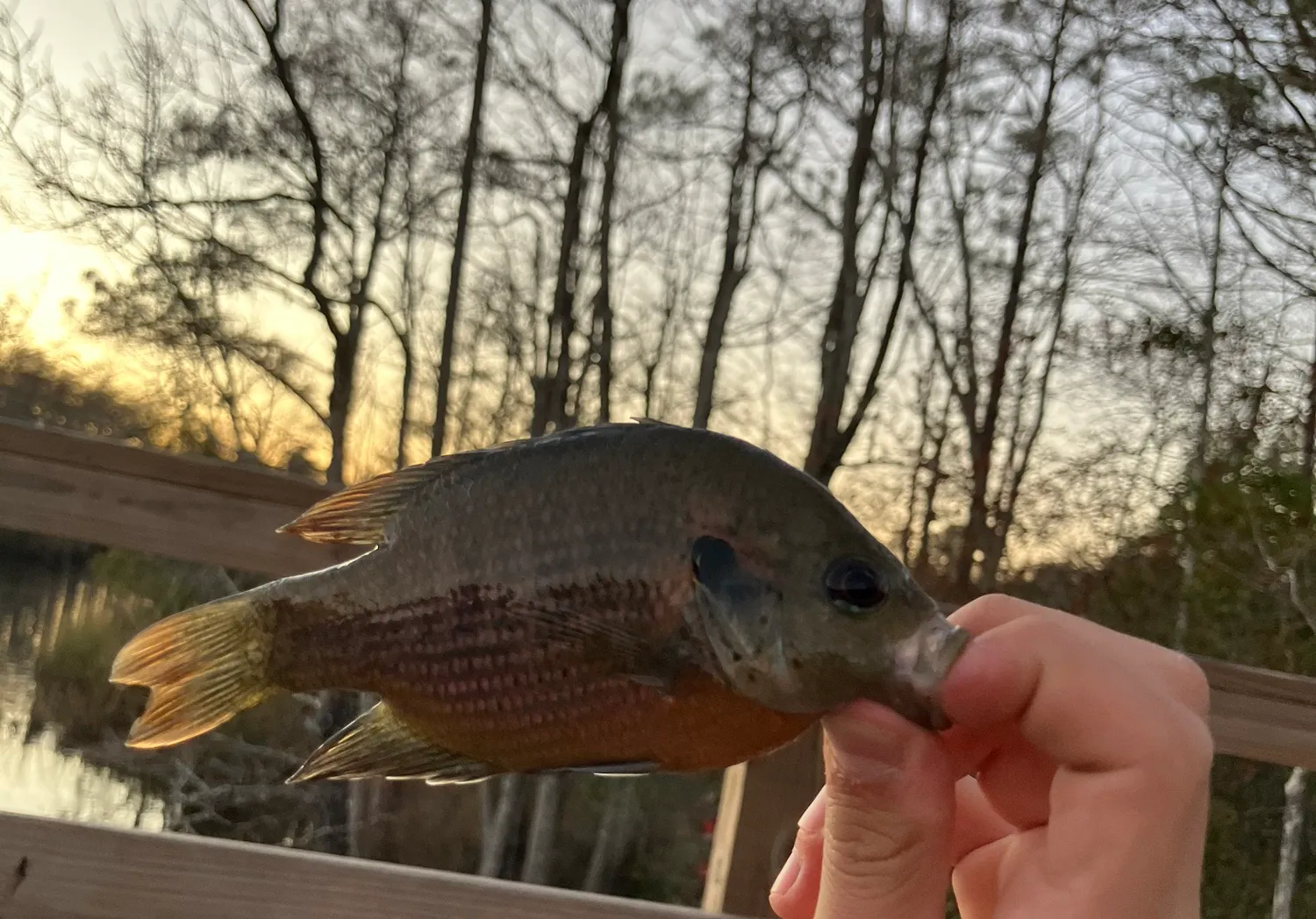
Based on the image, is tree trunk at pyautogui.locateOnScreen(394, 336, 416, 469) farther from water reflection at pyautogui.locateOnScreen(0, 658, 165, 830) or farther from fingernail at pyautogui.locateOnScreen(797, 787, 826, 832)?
fingernail at pyautogui.locateOnScreen(797, 787, 826, 832)

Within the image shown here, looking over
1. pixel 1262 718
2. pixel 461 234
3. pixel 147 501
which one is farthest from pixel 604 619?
pixel 461 234

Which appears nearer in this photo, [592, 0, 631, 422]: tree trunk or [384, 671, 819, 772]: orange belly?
[384, 671, 819, 772]: orange belly

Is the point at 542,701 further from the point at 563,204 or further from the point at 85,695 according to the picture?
the point at 85,695

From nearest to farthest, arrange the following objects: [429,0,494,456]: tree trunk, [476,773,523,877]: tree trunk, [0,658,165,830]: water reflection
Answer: [0,658,165,830]: water reflection → [429,0,494,456]: tree trunk → [476,773,523,877]: tree trunk

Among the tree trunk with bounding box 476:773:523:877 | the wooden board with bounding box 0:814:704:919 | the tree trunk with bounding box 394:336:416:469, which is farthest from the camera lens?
the tree trunk with bounding box 476:773:523:877

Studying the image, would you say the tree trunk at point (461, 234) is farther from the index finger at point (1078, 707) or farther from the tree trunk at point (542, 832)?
the index finger at point (1078, 707)

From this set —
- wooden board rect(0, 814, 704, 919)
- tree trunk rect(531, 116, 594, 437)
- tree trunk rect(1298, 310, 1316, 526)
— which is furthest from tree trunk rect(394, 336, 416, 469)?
tree trunk rect(1298, 310, 1316, 526)

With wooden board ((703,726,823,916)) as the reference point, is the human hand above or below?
above

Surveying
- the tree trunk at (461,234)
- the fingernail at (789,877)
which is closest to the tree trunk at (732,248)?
the tree trunk at (461,234)
